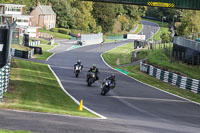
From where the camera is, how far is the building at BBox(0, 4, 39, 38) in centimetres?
10631

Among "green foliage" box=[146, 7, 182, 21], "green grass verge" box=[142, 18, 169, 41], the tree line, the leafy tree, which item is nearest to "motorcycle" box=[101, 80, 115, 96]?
the tree line

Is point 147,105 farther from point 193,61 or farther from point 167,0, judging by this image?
point 193,61

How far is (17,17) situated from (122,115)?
92248 mm

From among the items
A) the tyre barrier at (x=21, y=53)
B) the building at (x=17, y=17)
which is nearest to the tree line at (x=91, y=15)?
the building at (x=17, y=17)

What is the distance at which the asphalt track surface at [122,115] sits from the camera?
1427cm

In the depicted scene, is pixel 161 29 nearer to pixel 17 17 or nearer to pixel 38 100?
pixel 17 17

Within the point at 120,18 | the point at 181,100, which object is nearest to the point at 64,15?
the point at 120,18

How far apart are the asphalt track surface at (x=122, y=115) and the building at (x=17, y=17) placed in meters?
72.2

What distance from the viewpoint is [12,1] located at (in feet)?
417

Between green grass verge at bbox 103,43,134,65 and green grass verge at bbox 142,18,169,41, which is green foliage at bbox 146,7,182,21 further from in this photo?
green grass verge at bbox 103,43,134,65

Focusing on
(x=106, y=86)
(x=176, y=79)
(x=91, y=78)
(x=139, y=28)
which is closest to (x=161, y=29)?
(x=139, y=28)

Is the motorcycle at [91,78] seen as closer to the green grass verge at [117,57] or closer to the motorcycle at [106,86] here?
the motorcycle at [106,86]

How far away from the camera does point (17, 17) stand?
10912 centimetres

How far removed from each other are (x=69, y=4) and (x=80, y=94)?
11414 centimetres
